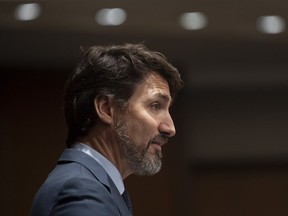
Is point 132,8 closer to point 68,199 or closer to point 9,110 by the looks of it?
point 9,110

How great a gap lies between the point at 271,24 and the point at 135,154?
110 inches

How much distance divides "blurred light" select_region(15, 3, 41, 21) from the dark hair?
224 centimetres

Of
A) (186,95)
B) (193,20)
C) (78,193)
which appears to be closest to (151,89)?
(78,193)

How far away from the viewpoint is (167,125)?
1.11 m

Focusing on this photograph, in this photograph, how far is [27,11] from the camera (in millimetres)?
3422

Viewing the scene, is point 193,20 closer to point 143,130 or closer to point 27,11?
point 27,11

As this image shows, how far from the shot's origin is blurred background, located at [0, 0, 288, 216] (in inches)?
140

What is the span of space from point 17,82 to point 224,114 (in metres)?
1.50

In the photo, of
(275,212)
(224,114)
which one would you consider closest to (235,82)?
(224,114)

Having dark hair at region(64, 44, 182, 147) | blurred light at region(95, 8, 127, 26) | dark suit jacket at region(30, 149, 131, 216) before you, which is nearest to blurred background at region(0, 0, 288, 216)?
blurred light at region(95, 8, 127, 26)

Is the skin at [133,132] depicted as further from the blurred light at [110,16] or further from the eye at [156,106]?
the blurred light at [110,16]

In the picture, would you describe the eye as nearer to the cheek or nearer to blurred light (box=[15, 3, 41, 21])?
the cheek

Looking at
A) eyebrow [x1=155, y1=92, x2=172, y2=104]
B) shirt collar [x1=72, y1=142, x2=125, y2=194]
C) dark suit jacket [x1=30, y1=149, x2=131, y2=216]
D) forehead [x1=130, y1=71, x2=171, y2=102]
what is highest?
forehead [x1=130, y1=71, x2=171, y2=102]

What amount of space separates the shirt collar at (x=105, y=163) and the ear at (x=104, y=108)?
5 cm
